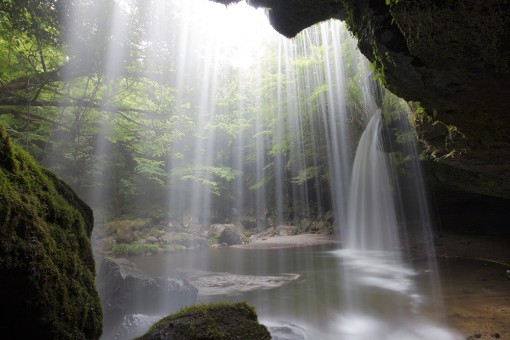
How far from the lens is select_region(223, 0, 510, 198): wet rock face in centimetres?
266

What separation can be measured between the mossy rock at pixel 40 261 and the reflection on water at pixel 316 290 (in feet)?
10.3

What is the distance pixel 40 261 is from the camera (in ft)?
6.47

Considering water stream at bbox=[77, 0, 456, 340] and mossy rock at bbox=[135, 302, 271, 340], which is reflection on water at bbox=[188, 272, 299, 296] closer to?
water stream at bbox=[77, 0, 456, 340]

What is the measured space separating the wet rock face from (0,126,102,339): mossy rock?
3.70 metres

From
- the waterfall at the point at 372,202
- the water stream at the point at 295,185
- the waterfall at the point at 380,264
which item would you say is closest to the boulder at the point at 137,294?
the water stream at the point at 295,185

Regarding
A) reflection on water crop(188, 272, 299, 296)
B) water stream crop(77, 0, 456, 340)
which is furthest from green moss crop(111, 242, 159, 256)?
reflection on water crop(188, 272, 299, 296)

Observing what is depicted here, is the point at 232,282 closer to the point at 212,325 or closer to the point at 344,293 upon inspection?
the point at 344,293

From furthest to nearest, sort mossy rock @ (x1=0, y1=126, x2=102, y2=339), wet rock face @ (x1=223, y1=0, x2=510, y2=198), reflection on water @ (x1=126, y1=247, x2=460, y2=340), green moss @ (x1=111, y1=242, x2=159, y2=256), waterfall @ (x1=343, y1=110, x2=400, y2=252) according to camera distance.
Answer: green moss @ (x1=111, y1=242, x2=159, y2=256) < waterfall @ (x1=343, y1=110, x2=400, y2=252) < reflection on water @ (x1=126, y1=247, x2=460, y2=340) < wet rock face @ (x1=223, y1=0, x2=510, y2=198) < mossy rock @ (x1=0, y1=126, x2=102, y2=339)

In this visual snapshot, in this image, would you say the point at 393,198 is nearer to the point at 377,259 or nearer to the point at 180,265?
the point at 377,259

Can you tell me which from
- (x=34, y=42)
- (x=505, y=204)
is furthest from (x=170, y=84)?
(x=505, y=204)

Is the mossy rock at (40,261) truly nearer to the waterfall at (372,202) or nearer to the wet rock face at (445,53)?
the wet rock face at (445,53)

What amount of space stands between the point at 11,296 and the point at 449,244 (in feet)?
44.6

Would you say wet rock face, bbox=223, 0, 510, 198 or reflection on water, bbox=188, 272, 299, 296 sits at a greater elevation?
wet rock face, bbox=223, 0, 510, 198

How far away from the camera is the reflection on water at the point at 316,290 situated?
4.85 meters
